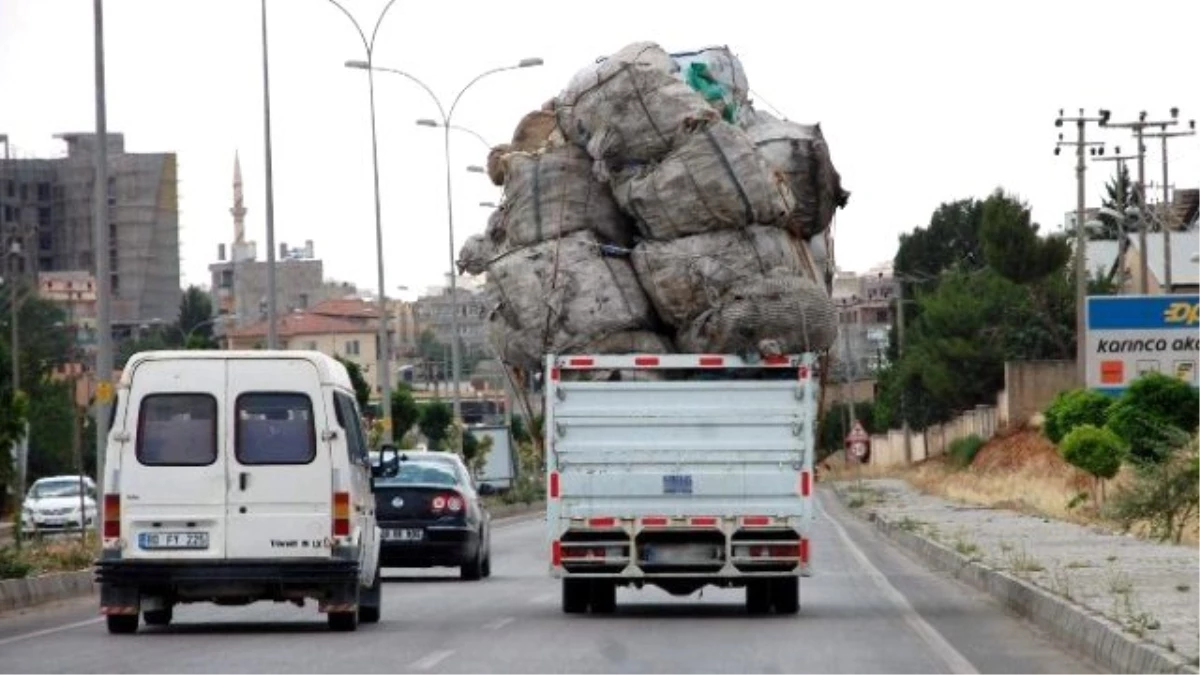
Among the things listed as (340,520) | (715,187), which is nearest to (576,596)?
(340,520)

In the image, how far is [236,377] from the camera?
20.5 metres

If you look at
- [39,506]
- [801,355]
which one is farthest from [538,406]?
[39,506]

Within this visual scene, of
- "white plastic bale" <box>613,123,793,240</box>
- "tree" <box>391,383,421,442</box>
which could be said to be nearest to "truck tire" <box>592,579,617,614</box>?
"white plastic bale" <box>613,123,793,240</box>

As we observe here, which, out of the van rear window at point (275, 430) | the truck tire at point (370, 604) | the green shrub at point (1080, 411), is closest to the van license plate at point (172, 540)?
the van rear window at point (275, 430)

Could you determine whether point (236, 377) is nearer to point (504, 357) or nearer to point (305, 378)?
point (305, 378)

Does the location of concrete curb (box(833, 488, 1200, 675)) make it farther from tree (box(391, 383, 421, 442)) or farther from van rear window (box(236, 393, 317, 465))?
tree (box(391, 383, 421, 442))

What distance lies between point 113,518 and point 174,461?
65 centimetres

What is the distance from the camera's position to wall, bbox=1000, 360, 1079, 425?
90.1 meters

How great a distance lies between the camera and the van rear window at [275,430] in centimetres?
2045

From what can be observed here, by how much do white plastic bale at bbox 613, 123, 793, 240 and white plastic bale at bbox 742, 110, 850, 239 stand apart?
472 millimetres

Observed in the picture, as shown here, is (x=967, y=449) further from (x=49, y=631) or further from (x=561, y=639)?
(x=561, y=639)

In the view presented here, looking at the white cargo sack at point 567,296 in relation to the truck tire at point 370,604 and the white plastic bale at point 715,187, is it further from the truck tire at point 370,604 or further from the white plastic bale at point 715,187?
the truck tire at point 370,604

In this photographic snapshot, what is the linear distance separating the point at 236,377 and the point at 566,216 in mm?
3774

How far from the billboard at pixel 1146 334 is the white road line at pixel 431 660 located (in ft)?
110
